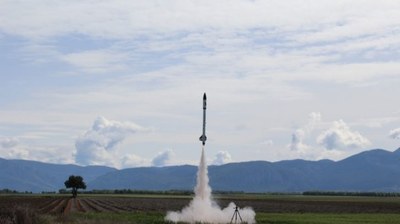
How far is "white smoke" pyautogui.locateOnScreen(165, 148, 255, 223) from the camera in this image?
258 ft

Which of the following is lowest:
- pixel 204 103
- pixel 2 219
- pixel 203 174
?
pixel 2 219

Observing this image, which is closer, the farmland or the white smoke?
the farmland

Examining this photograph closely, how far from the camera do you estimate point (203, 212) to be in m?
80.8

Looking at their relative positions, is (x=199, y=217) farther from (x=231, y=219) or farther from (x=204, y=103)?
(x=204, y=103)

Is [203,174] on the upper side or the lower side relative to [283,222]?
upper

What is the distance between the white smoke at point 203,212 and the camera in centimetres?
7864

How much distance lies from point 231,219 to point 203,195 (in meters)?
7.44

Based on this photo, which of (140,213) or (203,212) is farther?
(140,213)

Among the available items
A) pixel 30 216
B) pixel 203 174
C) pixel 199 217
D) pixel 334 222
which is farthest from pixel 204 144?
→ pixel 30 216

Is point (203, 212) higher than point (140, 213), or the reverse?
point (140, 213)

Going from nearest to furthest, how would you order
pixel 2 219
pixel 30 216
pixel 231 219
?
pixel 2 219 < pixel 30 216 < pixel 231 219

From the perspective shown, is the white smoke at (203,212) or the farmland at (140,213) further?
the white smoke at (203,212)

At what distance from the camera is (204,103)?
275 ft

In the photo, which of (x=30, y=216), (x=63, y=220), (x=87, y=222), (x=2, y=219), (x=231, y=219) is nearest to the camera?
(x=2, y=219)
